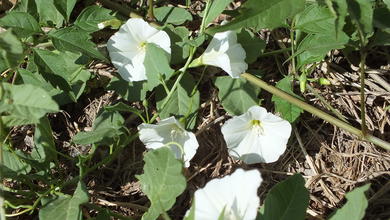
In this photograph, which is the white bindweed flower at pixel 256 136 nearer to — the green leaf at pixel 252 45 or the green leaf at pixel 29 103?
the green leaf at pixel 252 45

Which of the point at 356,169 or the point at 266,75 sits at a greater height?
the point at 266,75

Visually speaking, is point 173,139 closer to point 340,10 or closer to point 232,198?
point 232,198

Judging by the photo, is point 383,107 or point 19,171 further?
point 383,107

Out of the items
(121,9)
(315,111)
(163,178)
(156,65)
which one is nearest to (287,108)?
(315,111)

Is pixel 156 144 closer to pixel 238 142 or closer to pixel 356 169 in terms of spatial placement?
pixel 238 142

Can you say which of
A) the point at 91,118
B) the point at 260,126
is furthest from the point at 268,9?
the point at 91,118

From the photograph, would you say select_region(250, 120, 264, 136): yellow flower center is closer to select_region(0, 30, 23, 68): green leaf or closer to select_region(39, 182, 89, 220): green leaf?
select_region(39, 182, 89, 220): green leaf
